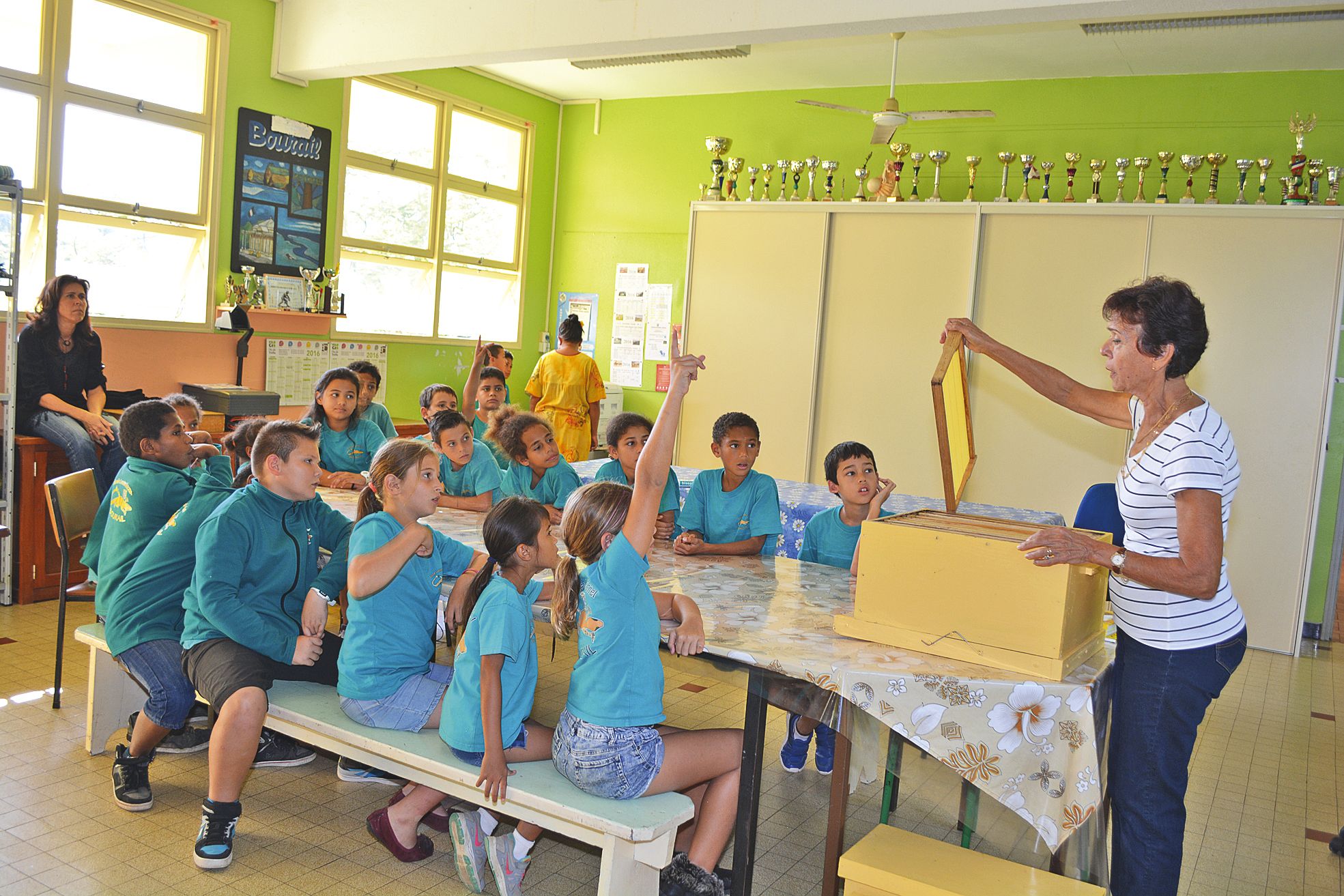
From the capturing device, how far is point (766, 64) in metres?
7.18

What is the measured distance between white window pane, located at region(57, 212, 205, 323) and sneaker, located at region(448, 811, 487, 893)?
14.4 ft

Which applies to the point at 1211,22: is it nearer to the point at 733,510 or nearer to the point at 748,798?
the point at 733,510

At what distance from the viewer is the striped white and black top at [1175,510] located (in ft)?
6.92

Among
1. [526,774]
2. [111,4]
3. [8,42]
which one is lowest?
[526,774]

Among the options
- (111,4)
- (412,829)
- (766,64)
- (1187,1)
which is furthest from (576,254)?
(412,829)

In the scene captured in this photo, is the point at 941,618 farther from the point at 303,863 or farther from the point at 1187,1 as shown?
the point at 1187,1

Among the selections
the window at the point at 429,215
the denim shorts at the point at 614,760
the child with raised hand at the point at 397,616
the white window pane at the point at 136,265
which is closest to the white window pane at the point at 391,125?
the window at the point at 429,215

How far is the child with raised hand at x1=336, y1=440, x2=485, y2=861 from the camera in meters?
2.62

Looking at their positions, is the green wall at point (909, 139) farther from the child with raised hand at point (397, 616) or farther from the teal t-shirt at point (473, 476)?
the child with raised hand at point (397, 616)

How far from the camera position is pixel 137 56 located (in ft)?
18.8

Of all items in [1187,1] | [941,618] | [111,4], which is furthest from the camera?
[111,4]

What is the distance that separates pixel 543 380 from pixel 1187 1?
4404 millimetres

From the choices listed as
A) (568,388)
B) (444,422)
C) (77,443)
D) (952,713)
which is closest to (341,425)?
(444,422)

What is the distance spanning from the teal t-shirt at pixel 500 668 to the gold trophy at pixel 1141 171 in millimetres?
5075
